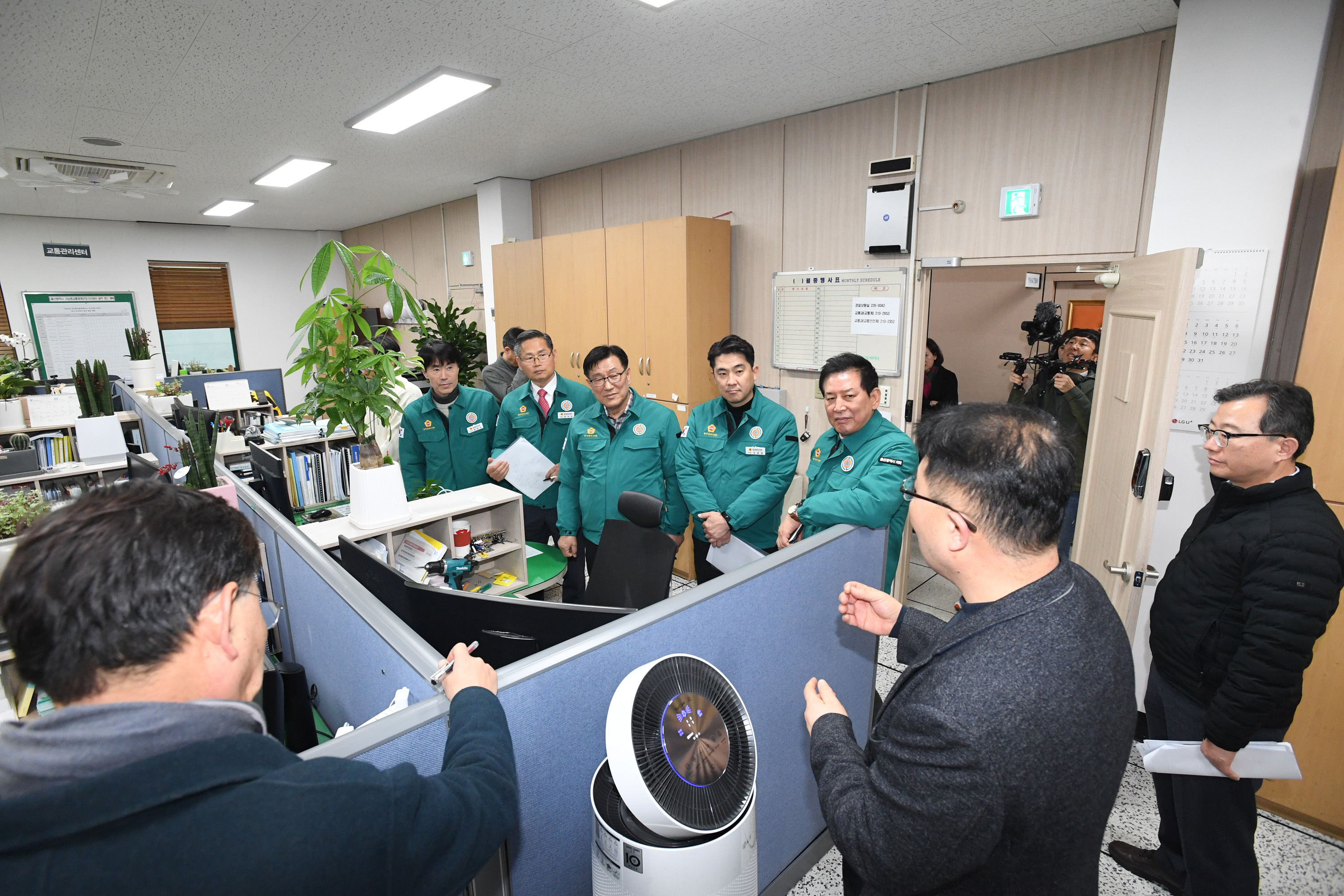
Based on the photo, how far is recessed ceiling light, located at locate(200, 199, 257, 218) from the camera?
246 inches

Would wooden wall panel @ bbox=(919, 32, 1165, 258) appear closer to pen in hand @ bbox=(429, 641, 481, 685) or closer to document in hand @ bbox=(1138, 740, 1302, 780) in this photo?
document in hand @ bbox=(1138, 740, 1302, 780)

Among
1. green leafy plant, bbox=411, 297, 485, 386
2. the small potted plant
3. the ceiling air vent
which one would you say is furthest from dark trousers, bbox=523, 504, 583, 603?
the small potted plant

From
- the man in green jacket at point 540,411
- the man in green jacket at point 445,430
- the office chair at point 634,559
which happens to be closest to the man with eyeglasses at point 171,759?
the office chair at point 634,559

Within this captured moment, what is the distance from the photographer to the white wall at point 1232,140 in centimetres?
209

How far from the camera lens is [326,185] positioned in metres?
5.56

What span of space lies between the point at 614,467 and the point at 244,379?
197 inches

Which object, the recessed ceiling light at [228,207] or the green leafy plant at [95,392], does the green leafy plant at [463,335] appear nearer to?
the green leafy plant at [95,392]

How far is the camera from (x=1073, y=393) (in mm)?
3258

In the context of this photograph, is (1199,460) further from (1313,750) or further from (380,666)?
(380,666)

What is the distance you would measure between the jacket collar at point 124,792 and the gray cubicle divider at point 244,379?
19.5 feet

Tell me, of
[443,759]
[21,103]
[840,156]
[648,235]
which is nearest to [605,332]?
[648,235]

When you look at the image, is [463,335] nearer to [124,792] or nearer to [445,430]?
[445,430]

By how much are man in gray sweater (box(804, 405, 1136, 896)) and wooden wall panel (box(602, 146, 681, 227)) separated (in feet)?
12.2

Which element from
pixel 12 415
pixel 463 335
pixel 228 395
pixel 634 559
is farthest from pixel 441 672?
pixel 228 395
